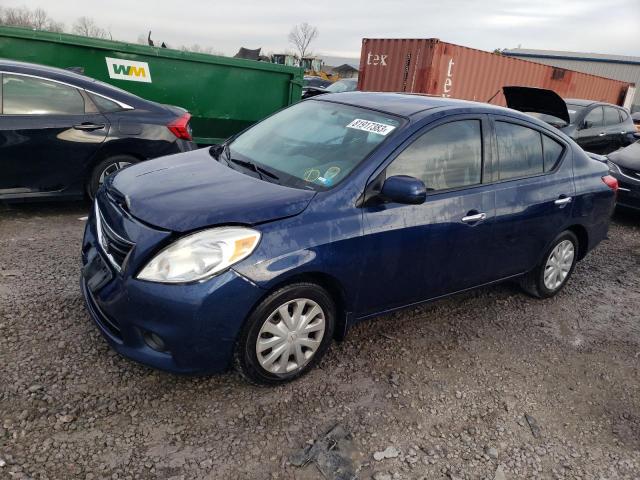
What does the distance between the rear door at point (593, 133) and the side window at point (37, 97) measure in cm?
821

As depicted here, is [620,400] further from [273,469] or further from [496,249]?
[273,469]

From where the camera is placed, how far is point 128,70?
7070 mm

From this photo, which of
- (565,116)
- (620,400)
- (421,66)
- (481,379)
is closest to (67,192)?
A: (481,379)

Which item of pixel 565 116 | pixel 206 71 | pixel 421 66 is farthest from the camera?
pixel 421 66

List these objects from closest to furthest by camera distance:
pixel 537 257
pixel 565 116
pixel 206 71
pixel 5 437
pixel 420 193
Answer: pixel 5 437 → pixel 420 193 → pixel 537 257 → pixel 565 116 → pixel 206 71

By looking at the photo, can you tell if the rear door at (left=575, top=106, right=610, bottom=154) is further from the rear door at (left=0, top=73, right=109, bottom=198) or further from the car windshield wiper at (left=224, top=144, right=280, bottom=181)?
the rear door at (left=0, top=73, right=109, bottom=198)

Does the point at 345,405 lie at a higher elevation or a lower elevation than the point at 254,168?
lower

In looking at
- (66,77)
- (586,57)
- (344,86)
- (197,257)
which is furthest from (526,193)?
(586,57)

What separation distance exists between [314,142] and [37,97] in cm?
304

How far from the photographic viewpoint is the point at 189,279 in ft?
7.93

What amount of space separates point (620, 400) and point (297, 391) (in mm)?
1995

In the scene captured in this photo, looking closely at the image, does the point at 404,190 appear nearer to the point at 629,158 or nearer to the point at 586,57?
the point at 629,158

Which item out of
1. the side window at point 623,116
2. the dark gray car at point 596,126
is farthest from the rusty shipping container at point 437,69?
the side window at point 623,116

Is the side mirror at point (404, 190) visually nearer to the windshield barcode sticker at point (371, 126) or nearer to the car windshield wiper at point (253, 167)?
the windshield barcode sticker at point (371, 126)
